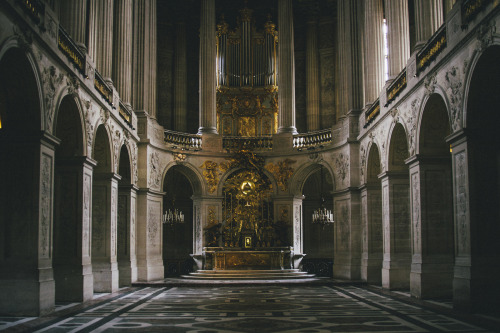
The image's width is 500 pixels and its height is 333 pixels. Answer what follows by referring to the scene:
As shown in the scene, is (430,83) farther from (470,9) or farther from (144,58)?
(144,58)

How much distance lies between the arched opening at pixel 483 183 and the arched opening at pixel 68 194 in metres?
9.61

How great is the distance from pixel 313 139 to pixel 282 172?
1994 mm

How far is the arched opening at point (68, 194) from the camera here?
53.1 feet

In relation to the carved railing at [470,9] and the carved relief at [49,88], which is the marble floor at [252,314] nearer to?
the carved relief at [49,88]

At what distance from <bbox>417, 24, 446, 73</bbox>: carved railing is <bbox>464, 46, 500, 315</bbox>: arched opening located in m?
2.05

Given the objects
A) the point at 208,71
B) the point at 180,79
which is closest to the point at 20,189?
the point at 208,71

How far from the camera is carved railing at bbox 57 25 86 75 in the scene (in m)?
14.4

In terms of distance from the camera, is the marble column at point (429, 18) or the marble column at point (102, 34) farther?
the marble column at point (102, 34)

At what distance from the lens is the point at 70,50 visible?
15258 mm

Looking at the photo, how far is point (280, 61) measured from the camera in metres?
28.7

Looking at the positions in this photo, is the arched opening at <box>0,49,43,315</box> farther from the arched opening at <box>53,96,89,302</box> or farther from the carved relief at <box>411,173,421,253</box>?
the carved relief at <box>411,173,421,253</box>

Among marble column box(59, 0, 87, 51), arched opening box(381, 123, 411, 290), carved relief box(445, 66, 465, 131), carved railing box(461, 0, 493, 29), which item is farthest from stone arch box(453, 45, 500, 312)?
marble column box(59, 0, 87, 51)

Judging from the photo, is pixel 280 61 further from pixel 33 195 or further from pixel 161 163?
pixel 33 195

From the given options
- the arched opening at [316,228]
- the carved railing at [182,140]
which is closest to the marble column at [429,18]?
the carved railing at [182,140]
